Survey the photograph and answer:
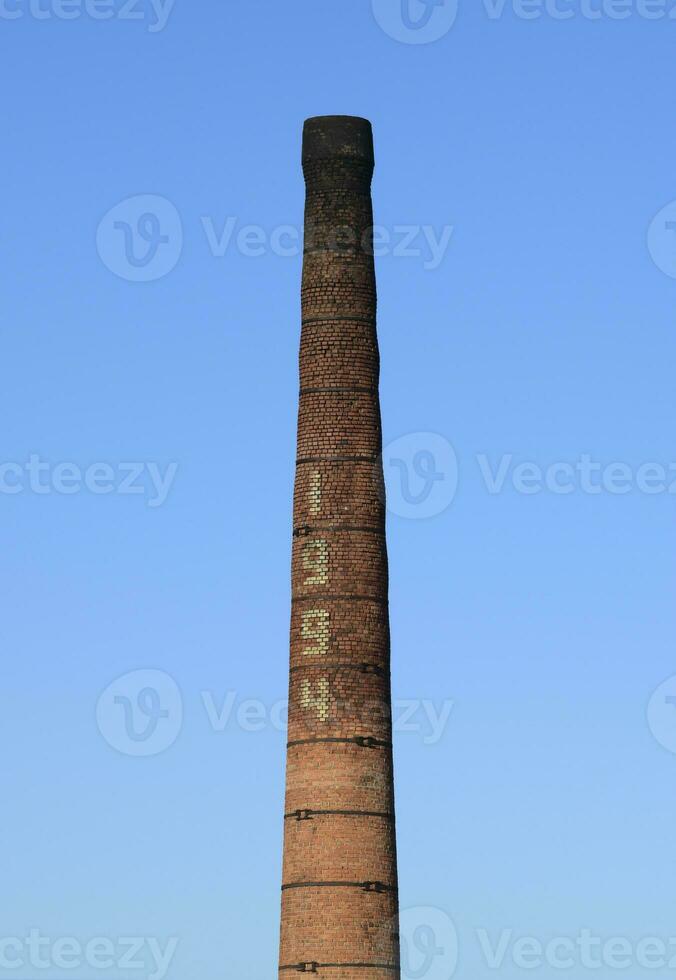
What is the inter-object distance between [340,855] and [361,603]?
3932mm

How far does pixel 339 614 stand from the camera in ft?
108

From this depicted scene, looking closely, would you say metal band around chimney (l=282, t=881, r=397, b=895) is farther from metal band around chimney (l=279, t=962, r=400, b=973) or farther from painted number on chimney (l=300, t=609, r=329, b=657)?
painted number on chimney (l=300, t=609, r=329, b=657)

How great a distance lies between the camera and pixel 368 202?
1361 inches

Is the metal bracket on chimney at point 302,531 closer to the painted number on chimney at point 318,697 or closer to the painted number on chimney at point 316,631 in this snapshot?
the painted number on chimney at point 316,631

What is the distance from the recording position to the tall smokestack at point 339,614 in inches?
1258

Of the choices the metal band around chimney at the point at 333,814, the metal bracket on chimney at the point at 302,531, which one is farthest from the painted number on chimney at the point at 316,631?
the metal band around chimney at the point at 333,814

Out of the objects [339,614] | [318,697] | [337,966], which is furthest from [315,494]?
[337,966]

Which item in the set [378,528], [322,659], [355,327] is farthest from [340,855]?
[355,327]

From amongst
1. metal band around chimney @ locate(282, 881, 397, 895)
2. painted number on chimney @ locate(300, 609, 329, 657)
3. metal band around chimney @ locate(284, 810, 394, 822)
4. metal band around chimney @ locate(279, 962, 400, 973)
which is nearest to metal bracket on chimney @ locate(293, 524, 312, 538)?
painted number on chimney @ locate(300, 609, 329, 657)

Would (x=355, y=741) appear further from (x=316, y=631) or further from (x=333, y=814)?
(x=316, y=631)

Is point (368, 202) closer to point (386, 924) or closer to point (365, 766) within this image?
point (365, 766)

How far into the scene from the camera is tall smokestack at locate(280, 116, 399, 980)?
105ft

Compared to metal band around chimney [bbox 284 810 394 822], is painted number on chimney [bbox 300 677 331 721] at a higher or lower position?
higher

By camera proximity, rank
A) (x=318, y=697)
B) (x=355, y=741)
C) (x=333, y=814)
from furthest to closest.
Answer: (x=318, y=697) → (x=355, y=741) → (x=333, y=814)
